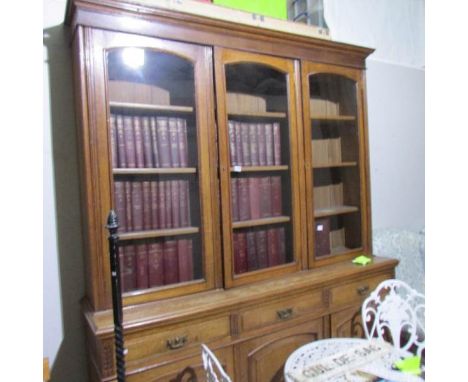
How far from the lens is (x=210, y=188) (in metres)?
1.44

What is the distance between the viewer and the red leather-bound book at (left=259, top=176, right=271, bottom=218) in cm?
167

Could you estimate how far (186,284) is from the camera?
55.4 inches

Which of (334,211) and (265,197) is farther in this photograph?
(334,211)

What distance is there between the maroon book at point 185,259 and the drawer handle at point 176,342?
0.79ft

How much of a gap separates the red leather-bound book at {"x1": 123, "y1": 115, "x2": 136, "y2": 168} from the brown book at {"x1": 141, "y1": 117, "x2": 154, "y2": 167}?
0.05 m

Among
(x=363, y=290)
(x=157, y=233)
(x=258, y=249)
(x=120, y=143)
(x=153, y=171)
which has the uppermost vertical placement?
(x=120, y=143)

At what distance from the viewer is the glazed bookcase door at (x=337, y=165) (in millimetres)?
1776

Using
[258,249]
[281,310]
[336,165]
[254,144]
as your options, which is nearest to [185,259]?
[258,249]

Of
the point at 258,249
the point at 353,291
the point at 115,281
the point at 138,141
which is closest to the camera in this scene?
the point at 115,281

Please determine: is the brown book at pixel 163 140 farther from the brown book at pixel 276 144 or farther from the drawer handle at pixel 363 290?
the drawer handle at pixel 363 290

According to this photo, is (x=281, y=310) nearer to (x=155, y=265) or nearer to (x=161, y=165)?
→ (x=155, y=265)

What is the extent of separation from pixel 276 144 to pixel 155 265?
0.82 m

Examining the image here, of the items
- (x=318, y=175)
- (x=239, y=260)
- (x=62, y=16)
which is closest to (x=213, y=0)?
(x=62, y=16)
